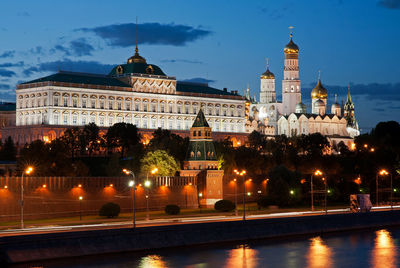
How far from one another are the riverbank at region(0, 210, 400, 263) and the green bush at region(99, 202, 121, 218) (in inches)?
833

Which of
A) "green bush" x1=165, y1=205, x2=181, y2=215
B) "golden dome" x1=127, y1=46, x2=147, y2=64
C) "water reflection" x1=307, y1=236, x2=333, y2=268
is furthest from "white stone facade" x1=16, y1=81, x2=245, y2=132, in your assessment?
"water reflection" x1=307, y1=236, x2=333, y2=268

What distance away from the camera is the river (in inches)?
2159

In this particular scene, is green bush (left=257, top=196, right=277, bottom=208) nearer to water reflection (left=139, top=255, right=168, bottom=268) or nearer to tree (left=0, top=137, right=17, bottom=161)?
water reflection (left=139, top=255, right=168, bottom=268)

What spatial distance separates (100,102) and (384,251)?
12683 centimetres

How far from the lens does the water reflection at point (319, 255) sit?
56.2 metres

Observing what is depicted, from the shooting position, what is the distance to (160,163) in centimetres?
11025

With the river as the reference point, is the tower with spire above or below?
above

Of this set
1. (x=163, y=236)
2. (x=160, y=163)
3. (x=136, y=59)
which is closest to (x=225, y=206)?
(x=160, y=163)

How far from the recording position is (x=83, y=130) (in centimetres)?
16125

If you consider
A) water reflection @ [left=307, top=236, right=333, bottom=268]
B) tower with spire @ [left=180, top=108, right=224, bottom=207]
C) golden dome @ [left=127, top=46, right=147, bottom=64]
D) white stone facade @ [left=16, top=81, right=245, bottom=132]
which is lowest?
water reflection @ [left=307, top=236, right=333, bottom=268]

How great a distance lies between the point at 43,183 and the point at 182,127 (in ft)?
378

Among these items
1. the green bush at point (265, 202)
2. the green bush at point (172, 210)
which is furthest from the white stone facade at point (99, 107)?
the green bush at point (172, 210)

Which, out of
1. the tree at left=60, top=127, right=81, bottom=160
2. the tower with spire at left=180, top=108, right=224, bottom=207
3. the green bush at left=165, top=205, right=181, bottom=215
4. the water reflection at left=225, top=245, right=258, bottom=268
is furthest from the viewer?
the tree at left=60, top=127, right=81, bottom=160

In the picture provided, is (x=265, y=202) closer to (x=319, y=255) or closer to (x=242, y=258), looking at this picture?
(x=319, y=255)
